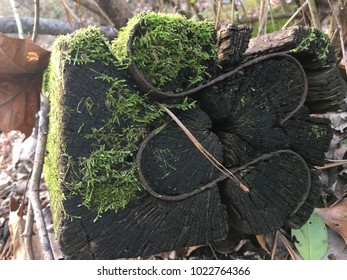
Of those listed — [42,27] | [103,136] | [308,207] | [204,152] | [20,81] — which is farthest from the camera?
[42,27]

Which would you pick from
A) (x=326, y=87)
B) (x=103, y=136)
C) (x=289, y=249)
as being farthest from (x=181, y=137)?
(x=289, y=249)

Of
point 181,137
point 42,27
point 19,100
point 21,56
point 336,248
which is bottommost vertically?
point 336,248

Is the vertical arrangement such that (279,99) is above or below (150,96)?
below

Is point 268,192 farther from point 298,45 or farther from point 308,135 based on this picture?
point 298,45

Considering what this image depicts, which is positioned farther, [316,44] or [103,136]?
[316,44]

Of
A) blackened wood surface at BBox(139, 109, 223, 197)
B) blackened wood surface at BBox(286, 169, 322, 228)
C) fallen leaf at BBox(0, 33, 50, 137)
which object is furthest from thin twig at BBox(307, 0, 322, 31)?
fallen leaf at BBox(0, 33, 50, 137)

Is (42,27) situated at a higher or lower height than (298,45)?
higher

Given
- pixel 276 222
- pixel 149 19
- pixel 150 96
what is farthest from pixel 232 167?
pixel 149 19

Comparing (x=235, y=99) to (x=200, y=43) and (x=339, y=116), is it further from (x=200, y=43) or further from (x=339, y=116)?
(x=339, y=116)
